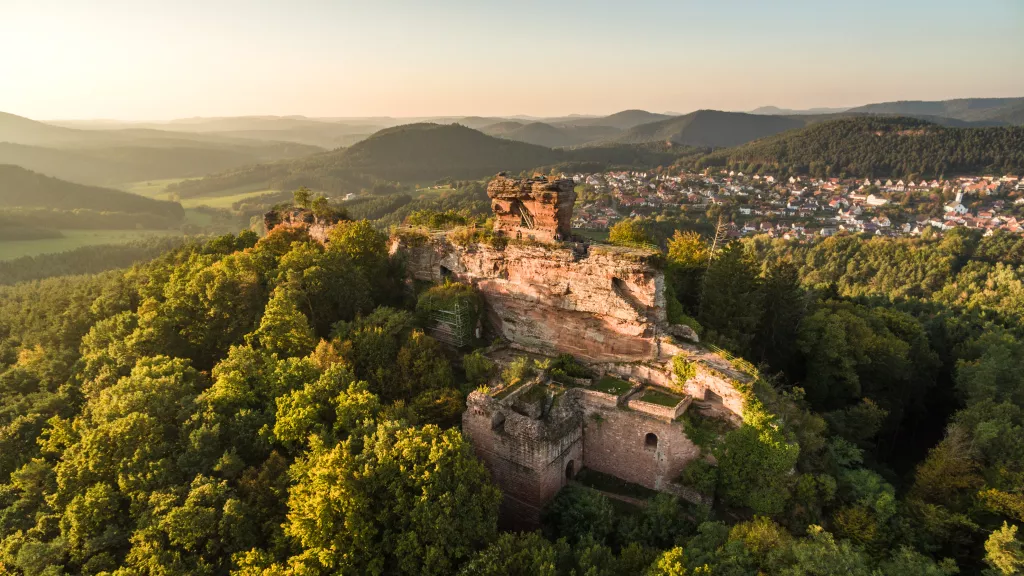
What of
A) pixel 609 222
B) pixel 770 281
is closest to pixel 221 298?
pixel 770 281

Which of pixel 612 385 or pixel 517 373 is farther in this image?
pixel 612 385

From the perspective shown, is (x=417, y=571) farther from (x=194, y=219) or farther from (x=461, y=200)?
(x=194, y=219)

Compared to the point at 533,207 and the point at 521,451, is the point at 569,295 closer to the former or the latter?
the point at 533,207

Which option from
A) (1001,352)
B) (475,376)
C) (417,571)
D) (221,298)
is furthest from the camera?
(1001,352)

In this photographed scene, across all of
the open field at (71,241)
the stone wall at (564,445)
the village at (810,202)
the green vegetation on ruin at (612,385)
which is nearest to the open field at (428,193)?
the village at (810,202)

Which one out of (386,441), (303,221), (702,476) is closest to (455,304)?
(386,441)

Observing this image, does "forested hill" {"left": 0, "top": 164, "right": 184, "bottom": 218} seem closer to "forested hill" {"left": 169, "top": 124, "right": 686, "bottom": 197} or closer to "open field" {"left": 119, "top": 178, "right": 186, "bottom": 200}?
"open field" {"left": 119, "top": 178, "right": 186, "bottom": 200}
